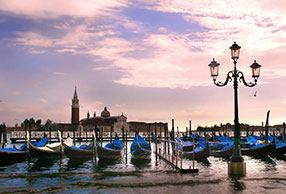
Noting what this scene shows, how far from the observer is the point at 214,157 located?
21734 millimetres

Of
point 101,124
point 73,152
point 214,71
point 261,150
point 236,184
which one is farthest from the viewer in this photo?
point 101,124

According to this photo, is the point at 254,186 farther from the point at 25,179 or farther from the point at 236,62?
the point at 25,179

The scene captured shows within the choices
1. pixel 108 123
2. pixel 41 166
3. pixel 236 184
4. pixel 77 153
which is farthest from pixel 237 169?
pixel 108 123

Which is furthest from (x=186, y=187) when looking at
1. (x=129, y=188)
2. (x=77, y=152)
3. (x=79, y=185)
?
(x=77, y=152)

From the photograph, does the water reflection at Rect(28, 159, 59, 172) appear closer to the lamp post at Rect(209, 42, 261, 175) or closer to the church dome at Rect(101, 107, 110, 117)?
the lamp post at Rect(209, 42, 261, 175)

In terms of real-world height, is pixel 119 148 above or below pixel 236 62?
below

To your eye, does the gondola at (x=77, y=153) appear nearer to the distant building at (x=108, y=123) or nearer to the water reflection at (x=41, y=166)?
the water reflection at (x=41, y=166)

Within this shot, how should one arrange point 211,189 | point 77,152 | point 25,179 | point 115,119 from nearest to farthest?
point 211,189
point 25,179
point 77,152
point 115,119

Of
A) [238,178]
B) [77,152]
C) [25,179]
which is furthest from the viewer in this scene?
[77,152]

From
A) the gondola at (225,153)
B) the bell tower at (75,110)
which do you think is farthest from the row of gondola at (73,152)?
the bell tower at (75,110)

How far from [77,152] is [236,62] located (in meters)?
12.0

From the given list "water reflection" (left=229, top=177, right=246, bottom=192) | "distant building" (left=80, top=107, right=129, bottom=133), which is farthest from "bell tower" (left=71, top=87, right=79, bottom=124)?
"water reflection" (left=229, top=177, right=246, bottom=192)

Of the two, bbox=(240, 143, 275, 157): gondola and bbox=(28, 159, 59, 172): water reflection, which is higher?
bbox=(240, 143, 275, 157): gondola

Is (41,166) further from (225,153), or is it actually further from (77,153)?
(225,153)
